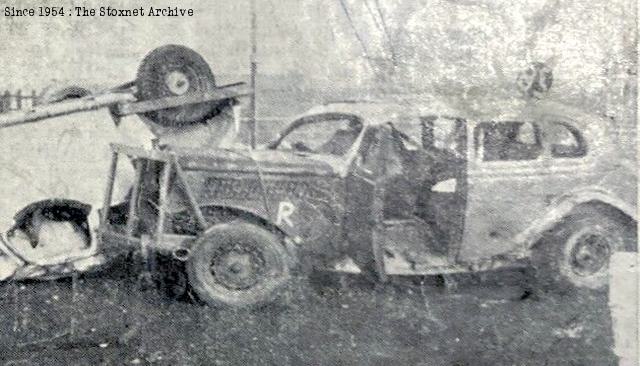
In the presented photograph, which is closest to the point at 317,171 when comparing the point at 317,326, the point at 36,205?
the point at 317,326

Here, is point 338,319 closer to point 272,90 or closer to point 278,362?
point 278,362

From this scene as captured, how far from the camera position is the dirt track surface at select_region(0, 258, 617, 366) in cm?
393

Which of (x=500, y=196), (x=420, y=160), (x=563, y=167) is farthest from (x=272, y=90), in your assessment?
(x=563, y=167)

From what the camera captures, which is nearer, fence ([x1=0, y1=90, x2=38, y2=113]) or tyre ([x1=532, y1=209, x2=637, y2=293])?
fence ([x1=0, y1=90, x2=38, y2=113])

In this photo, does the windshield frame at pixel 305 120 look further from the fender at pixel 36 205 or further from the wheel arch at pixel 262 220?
the fender at pixel 36 205

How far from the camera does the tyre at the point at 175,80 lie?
409cm

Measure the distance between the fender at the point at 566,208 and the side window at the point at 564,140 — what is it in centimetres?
25

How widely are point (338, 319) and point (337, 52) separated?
1.69 m

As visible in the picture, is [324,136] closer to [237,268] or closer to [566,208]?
[237,268]

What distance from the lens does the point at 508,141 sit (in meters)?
4.16

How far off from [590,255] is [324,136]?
191 centimetres

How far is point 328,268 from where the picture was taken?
13.7ft

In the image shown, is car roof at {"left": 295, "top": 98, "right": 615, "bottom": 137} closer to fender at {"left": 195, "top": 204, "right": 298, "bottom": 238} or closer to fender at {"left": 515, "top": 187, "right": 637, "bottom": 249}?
fender at {"left": 515, "top": 187, "right": 637, "bottom": 249}

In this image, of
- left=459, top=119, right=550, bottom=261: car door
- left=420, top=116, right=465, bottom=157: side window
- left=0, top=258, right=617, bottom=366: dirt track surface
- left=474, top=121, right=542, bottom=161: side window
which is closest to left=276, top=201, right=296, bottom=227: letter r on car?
left=0, top=258, right=617, bottom=366: dirt track surface
